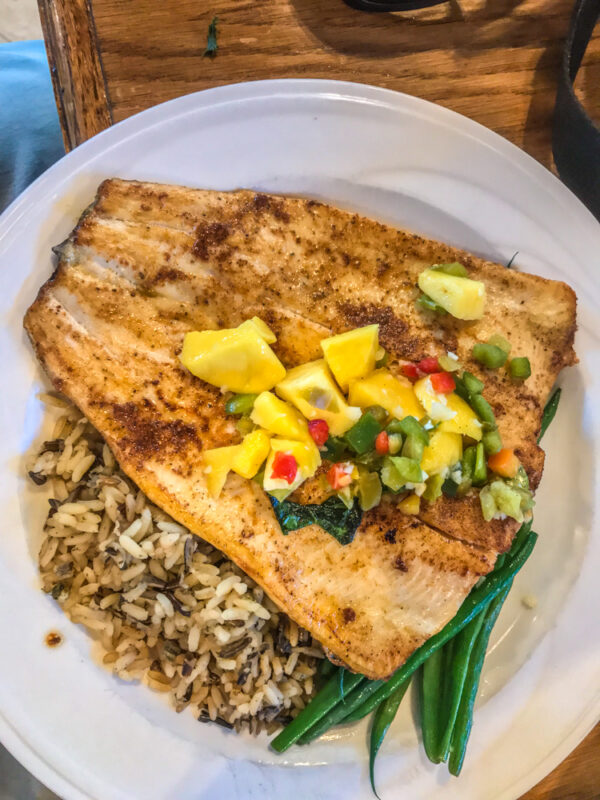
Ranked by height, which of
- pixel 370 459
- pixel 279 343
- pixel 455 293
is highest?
pixel 455 293

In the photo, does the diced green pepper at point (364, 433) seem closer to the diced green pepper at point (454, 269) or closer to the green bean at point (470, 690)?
the diced green pepper at point (454, 269)

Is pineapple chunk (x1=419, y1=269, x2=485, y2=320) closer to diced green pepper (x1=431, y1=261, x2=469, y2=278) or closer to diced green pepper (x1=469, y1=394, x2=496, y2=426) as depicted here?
diced green pepper (x1=431, y1=261, x2=469, y2=278)

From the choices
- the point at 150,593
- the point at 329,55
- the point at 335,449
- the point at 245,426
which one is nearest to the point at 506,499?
the point at 335,449

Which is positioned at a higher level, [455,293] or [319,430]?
[455,293]

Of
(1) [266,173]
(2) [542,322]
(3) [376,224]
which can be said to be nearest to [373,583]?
(2) [542,322]

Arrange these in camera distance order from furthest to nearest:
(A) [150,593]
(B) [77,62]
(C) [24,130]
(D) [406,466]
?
(C) [24,130]
(B) [77,62]
(A) [150,593]
(D) [406,466]

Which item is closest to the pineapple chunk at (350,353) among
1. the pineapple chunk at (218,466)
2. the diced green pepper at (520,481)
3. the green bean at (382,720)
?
the pineapple chunk at (218,466)

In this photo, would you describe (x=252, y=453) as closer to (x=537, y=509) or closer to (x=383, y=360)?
(x=383, y=360)

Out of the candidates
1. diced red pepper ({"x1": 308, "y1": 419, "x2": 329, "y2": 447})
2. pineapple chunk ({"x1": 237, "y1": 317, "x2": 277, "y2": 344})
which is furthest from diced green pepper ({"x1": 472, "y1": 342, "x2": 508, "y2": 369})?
pineapple chunk ({"x1": 237, "y1": 317, "x2": 277, "y2": 344})
